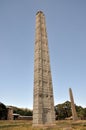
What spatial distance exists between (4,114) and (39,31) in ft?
119

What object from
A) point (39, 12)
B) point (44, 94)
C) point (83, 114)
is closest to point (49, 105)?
point (44, 94)

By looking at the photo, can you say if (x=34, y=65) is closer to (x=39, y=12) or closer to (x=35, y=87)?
(x=35, y=87)

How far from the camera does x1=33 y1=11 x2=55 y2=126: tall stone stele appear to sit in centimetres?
1784

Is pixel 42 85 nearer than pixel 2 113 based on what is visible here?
Yes

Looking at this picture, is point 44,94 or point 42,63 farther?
point 42,63

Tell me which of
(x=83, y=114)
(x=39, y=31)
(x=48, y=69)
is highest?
(x=39, y=31)

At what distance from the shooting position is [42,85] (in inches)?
747

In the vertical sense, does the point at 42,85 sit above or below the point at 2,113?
above

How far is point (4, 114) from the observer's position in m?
49.5

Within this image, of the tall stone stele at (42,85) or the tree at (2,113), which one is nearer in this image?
the tall stone stele at (42,85)

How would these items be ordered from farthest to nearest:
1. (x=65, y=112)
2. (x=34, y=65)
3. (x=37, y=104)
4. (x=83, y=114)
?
(x=65, y=112) < (x=83, y=114) < (x=34, y=65) < (x=37, y=104)

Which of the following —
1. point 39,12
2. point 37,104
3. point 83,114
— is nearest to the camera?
point 37,104

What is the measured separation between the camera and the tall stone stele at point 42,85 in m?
17.8

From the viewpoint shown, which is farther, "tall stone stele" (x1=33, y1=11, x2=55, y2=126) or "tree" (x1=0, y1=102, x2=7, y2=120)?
"tree" (x1=0, y1=102, x2=7, y2=120)
